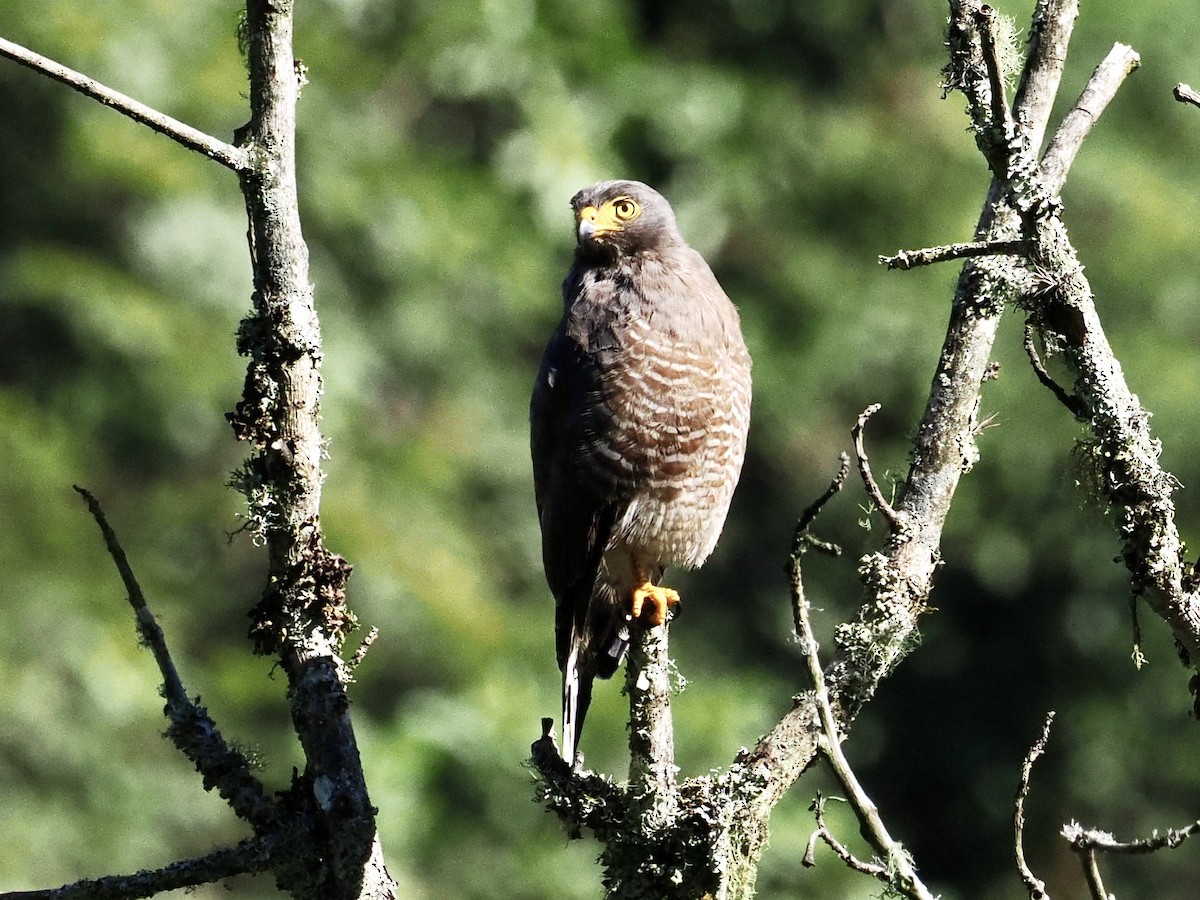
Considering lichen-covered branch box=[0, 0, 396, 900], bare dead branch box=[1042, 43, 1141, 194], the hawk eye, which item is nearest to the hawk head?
the hawk eye

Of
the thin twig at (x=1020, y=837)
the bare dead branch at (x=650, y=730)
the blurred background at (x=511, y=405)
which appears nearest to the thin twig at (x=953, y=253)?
the thin twig at (x=1020, y=837)

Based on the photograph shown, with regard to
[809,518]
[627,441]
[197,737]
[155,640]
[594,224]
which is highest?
[594,224]

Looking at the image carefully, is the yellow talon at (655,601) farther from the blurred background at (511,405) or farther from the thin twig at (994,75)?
the blurred background at (511,405)

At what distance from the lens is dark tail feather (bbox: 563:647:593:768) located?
3.52 m

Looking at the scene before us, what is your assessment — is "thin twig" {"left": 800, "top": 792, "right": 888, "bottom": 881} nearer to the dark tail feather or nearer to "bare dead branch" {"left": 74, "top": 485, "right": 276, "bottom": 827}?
the dark tail feather

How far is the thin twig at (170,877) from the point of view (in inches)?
100

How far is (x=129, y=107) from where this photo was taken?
95.0 inches

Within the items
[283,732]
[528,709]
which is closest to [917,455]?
[528,709]

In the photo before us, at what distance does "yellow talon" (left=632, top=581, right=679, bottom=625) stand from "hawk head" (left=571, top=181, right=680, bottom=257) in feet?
3.38

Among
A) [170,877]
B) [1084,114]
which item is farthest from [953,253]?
[170,877]

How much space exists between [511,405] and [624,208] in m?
4.01

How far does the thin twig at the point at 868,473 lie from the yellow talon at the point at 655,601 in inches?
22.7

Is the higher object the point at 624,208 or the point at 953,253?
the point at 624,208

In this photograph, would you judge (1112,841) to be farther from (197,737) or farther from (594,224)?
(594,224)
